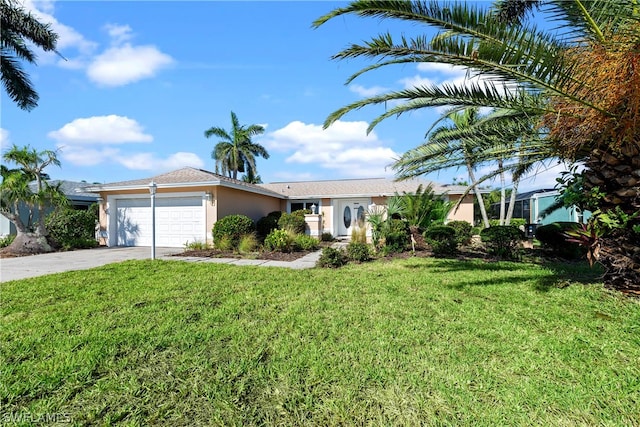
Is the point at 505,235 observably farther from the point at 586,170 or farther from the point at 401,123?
the point at 401,123

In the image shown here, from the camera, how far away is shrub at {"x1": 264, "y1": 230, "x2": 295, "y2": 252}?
11656 millimetres

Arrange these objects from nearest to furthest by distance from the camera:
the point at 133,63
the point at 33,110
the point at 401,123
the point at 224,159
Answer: the point at 401,123 < the point at 133,63 < the point at 33,110 < the point at 224,159

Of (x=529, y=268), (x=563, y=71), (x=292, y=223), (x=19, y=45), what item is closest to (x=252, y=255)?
(x=292, y=223)

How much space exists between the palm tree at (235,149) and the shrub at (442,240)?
2423 centimetres

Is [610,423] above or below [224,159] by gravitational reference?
below

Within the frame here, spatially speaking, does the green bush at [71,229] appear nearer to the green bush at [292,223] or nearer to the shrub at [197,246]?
the shrub at [197,246]

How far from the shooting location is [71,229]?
47.0 feet

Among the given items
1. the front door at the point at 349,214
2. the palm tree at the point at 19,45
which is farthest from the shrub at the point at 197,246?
the front door at the point at 349,214

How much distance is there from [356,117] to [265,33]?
3.49m

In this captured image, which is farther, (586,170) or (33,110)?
(33,110)

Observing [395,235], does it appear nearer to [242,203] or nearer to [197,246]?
[197,246]

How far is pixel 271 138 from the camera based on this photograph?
104 feet

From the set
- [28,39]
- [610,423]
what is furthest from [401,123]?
[28,39]

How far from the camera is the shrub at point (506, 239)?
9.57 meters
